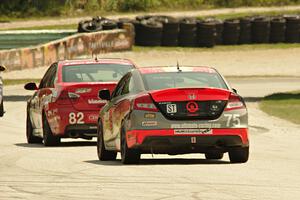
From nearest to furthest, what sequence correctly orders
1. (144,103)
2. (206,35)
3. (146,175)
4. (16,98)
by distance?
(146,175), (144,103), (16,98), (206,35)

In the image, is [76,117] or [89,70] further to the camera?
[89,70]

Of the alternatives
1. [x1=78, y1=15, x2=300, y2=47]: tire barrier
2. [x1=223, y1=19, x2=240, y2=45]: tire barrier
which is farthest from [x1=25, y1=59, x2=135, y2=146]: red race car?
[x1=223, y1=19, x2=240, y2=45]: tire barrier

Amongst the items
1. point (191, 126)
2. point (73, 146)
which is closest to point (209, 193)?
point (191, 126)

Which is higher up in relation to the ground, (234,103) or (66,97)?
(234,103)

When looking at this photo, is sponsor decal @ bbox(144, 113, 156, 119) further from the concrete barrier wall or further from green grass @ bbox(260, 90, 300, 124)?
the concrete barrier wall

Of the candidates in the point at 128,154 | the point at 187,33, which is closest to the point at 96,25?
the point at 187,33

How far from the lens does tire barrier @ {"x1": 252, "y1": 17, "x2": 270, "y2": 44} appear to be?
184ft

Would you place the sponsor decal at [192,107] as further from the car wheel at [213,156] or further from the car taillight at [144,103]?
the car wheel at [213,156]

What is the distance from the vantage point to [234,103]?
15.7 meters

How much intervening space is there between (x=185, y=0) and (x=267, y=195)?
204 ft

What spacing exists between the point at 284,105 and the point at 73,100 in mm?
12890

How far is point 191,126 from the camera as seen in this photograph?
50.8 ft

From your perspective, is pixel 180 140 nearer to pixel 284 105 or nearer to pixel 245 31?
pixel 284 105

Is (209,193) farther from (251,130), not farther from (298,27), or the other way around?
(298,27)
